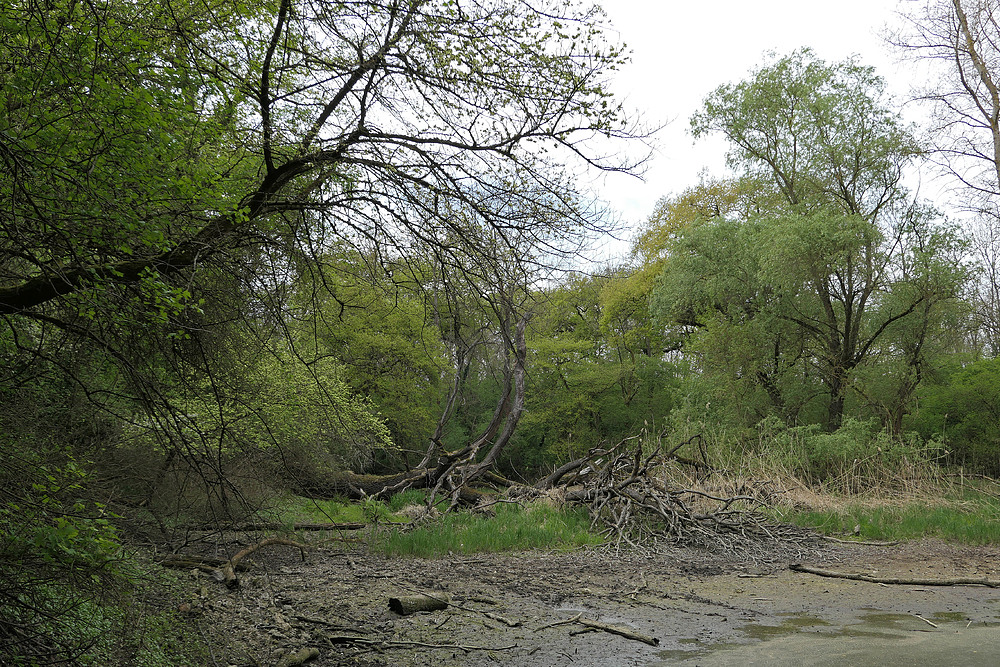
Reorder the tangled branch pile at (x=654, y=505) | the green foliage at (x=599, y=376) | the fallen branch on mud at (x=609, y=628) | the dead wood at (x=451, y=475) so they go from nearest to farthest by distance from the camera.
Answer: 1. the fallen branch on mud at (x=609, y=628)
2. the tangled branch pile at (x=654, y=505)
3. the dead wood at (x=451, y=475)
4. the green foliage at (x=599, y=376)

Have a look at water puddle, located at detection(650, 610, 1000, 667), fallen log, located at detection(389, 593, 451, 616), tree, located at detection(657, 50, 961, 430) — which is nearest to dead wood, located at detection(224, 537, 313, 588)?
fallen log, located at detection(389, 593, 451, 616)

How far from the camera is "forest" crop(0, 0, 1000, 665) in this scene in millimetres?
4168

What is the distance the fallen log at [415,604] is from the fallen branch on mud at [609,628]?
3.49 feet

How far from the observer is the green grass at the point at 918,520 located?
11.2m

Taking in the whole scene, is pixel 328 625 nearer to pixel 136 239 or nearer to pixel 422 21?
pixel 136 239

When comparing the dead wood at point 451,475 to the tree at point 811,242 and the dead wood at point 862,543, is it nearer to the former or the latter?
the dead wood at point 862,543

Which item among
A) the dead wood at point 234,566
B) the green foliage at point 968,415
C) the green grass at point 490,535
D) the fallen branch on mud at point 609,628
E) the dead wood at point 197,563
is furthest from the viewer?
the green foliage at point 968,415

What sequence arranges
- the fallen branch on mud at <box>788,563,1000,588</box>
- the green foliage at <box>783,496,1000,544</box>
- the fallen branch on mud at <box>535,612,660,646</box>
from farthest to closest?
1. the green foliage at <box>783,496,1000,544</box>
2. the fallen branch on mud at <box>788,563,1000,588</box>
3. the fallen branch on mud at <box>535,612,660,646</box>

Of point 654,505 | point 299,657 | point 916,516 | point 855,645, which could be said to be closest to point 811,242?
point 916,516

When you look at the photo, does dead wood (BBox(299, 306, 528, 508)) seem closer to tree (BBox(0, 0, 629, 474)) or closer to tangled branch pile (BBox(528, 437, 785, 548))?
tangled branch pile (BBox(528, 437, 785, 548))

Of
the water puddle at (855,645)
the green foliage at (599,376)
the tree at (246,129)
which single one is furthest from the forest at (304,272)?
the green foliage at (599,376)

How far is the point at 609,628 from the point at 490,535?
440 cm

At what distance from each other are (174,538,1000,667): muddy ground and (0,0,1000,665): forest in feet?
4.05

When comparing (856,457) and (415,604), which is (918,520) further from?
(415,604)
